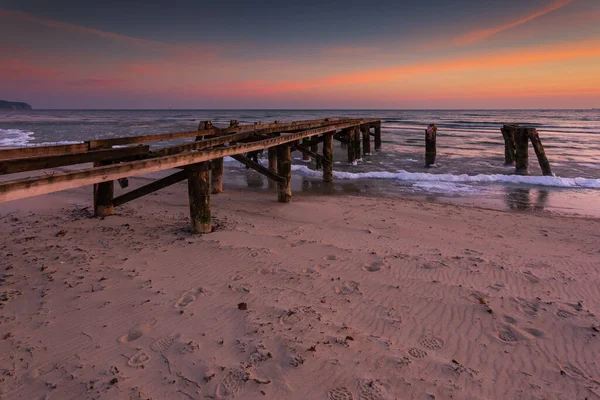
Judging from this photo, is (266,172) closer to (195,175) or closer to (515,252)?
(195,175)

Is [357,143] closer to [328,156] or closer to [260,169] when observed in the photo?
[328,156]

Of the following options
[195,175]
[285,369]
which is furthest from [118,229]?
[285,369]

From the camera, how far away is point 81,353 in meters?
2.63

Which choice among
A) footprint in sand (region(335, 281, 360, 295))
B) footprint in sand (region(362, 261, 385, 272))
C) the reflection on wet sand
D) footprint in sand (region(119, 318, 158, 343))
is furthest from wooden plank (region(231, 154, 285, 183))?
the reflection on wet sand

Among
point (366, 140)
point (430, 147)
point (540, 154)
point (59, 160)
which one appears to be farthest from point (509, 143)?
point (59, 160)

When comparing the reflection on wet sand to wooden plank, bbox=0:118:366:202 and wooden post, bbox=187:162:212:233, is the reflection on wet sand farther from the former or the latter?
wooden plank, bbox=0:118:366:202

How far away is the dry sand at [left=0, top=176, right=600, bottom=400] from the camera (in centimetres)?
241

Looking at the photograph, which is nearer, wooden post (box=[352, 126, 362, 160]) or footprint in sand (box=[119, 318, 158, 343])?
footprint in sand (box=[119, 318, 158, 343])

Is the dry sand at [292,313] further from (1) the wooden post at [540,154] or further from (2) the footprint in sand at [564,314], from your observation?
(1) the wooden post at [540,154]

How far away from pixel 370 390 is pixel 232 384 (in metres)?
0.91

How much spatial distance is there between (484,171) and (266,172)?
422 inches

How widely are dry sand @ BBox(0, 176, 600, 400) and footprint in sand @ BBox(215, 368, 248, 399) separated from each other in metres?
0.01

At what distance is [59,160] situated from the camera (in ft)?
12.9

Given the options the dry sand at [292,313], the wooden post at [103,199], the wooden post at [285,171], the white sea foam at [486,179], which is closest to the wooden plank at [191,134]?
the wooden post at [103,199]
